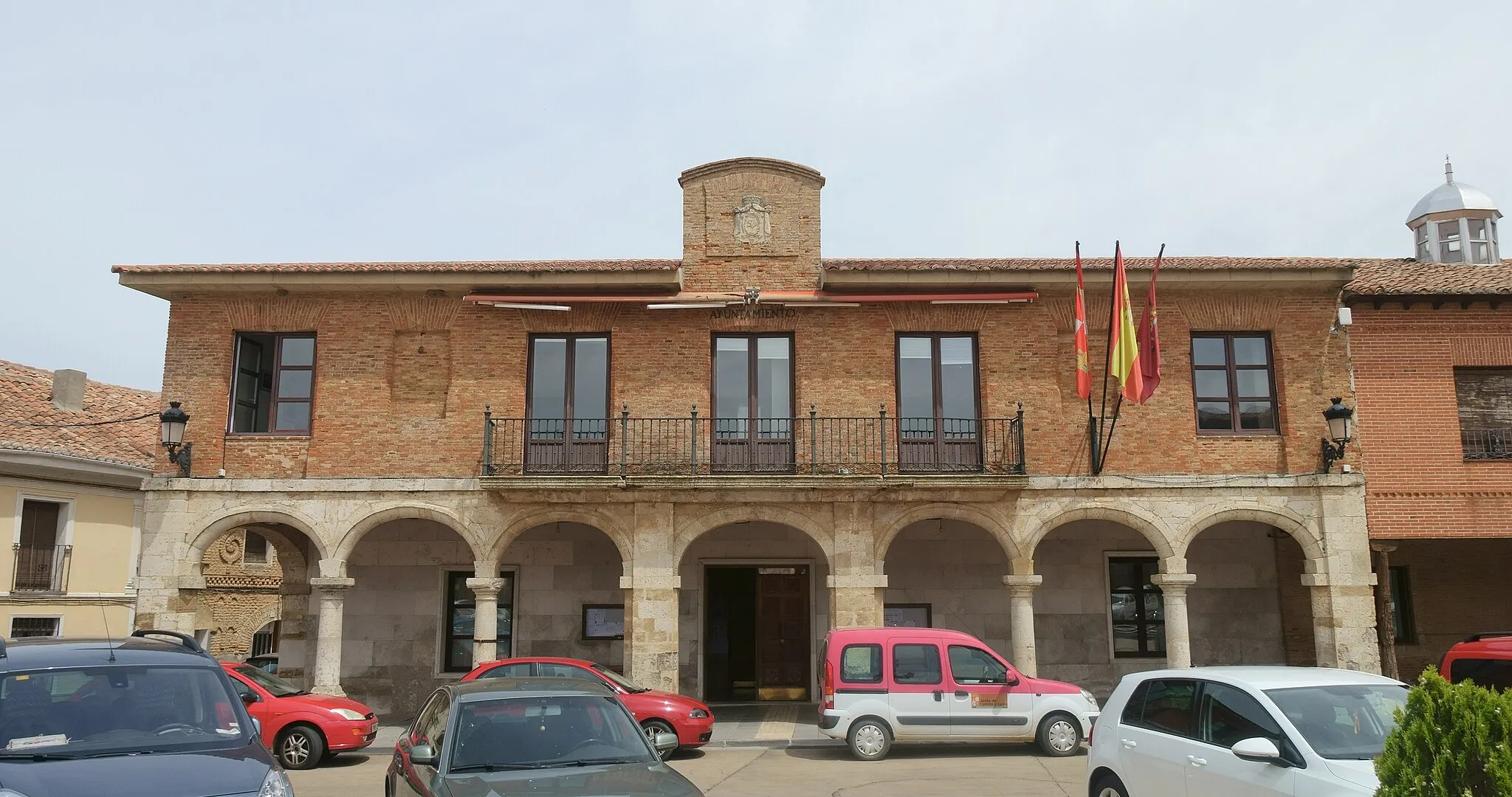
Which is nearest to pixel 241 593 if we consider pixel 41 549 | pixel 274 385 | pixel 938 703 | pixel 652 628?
pixel 41 549

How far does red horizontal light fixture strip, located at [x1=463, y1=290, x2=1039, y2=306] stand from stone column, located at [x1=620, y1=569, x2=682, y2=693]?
441 centimetres

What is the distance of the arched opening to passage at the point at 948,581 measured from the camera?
18.9m

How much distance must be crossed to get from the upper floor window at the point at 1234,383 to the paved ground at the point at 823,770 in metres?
6.65

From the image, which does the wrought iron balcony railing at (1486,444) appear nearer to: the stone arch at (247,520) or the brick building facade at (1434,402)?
the brick building facade at (1434,402)

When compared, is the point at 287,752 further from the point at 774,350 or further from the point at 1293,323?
the point at 1293,323

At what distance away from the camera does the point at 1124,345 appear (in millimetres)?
15727

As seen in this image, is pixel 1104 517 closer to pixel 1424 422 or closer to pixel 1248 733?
pixel 1424 422

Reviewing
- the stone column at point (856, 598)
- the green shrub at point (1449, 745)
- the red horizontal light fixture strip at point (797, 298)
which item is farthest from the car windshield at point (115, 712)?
the red horizontal light fixture strip at point (797, 298)

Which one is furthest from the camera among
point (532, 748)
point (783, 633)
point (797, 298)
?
point (783, 633)

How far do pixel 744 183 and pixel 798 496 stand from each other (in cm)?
550

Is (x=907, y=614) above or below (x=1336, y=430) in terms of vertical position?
below

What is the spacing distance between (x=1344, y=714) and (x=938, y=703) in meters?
7.21

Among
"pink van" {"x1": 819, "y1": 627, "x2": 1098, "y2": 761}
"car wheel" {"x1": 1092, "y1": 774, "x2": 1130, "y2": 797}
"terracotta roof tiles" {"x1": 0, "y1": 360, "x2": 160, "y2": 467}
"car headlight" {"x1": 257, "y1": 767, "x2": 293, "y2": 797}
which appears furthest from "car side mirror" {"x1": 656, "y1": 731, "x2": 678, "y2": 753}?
"terracotta roof tiles" {"x1": 0, "y1": 360, "x2": 160, "y2": 467}

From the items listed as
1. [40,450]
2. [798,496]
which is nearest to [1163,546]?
[798,496]
